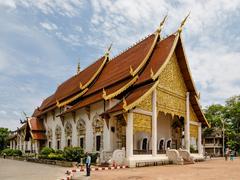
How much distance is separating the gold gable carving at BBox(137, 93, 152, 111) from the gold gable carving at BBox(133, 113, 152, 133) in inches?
18.2

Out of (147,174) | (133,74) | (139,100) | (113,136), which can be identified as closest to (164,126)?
(113,136)

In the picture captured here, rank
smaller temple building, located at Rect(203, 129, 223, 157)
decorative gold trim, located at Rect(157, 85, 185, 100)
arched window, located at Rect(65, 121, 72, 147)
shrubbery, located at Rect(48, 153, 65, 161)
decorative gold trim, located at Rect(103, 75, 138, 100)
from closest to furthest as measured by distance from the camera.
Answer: decorative gold trim, located at Rect(103, 75, 138, 100)
decorative gold trim, located at Rect(157, 85, 185, 100)
shrubbery, located at Rect(48, 153, 65, 161)
arched window, located at Rect(65, 121, 72, 147)
smaller temple building, located at Rect(203, 129, 223, 157)

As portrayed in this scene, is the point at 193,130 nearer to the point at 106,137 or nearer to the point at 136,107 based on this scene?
the point at 106,137

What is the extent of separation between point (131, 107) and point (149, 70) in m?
4.03

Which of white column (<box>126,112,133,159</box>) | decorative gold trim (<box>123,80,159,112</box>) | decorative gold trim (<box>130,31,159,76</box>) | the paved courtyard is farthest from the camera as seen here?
decorative gold trim (<box>130,31,159,76</box>)

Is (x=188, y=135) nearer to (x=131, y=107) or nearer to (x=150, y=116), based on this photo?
(x=150, y=116)

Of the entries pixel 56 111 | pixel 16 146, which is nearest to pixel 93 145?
pixel 56 111

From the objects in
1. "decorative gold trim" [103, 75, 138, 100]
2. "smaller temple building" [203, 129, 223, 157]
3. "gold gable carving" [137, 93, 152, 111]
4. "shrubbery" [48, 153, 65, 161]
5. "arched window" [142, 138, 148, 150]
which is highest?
"decorative gold trim" [103, 75, 138, 100]

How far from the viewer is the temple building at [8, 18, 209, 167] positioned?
17.6 m

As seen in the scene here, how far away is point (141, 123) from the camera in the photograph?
17.5 meters

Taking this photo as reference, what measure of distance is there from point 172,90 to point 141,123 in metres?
4.43

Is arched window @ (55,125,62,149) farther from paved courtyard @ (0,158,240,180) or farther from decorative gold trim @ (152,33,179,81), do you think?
paved courtyard @ (0,158,240,180)

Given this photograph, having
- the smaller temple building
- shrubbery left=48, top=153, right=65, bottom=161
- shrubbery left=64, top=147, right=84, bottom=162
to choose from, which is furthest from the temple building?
the smaller temple building

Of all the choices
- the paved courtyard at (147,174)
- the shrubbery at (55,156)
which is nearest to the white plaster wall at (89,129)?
the shrubbery at (55,156)
